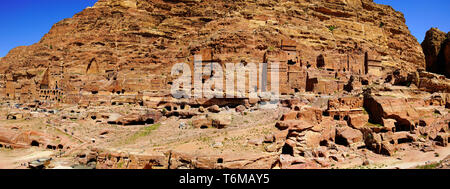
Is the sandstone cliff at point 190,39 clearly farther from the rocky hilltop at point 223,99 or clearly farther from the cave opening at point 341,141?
the cave opening at point 341,141

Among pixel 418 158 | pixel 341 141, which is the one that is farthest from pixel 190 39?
pixel 418 158

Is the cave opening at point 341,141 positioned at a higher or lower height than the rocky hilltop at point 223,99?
lower

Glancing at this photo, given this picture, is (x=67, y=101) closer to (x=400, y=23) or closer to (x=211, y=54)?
(x=211, y=54)

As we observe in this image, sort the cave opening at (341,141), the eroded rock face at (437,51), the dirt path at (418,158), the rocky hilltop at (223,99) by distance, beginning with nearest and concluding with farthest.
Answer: the dirt path at (418,158), the rocky hilltop at (223,99), the cave opening at (341,141), the eroded rock face at (437,51)

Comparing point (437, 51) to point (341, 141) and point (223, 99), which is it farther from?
point (223, 99)

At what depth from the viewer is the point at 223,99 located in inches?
968

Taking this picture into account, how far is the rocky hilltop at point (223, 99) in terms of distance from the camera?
16422mm

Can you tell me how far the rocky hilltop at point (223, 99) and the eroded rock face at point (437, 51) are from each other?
2.23 ft

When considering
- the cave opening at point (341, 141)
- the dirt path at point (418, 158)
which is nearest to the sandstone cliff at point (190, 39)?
the cave opening at point (341, 141)

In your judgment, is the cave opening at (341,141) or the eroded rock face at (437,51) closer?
the cave opening at (341,141)

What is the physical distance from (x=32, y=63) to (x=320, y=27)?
40.9m

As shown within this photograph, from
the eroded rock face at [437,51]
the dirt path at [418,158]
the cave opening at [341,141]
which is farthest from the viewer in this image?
the eroded rock face at [437,51]

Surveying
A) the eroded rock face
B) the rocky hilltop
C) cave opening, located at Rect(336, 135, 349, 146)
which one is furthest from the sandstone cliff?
cave opening, located at Rect(336, 135, 349, 146)

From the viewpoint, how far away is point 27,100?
3244 cm
